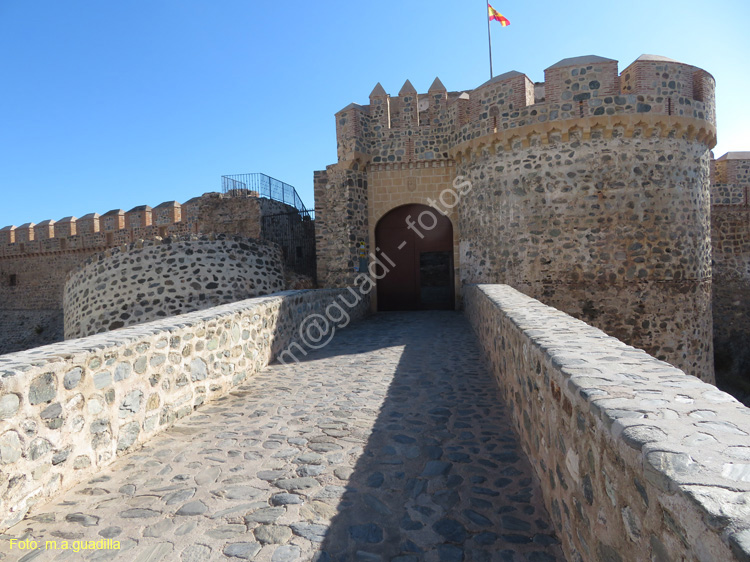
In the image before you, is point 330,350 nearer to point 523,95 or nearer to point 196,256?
point 196,256

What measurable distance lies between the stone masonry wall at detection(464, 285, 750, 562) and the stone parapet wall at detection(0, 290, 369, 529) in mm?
2787

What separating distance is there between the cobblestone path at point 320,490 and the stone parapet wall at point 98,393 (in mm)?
131

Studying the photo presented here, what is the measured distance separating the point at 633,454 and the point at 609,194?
9346 millimetres

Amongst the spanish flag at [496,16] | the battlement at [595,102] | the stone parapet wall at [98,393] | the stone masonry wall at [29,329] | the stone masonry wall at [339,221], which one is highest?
the spanish flag at [496,16]

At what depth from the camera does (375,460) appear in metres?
3.12

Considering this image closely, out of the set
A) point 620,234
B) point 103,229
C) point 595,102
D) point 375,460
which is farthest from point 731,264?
point 103,229

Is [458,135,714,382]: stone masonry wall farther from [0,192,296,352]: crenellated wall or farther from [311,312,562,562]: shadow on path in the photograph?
[0,192,296,352]: crenellated wall

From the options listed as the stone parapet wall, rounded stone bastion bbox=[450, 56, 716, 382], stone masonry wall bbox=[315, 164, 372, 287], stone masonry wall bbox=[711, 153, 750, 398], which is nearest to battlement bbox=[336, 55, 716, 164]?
rounded stone bastion bbox=[450, 56, 716, 382]

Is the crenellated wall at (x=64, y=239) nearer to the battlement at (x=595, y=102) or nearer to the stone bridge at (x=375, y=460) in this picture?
the battlement at (x=595, y=102)

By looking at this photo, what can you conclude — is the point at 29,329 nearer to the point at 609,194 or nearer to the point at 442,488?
the point at 609,194

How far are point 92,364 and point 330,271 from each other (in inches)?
355

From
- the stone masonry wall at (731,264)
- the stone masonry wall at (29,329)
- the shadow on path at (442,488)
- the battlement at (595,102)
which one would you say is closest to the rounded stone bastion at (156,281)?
the shadow on path at (442,488)

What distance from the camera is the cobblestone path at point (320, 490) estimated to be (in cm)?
220

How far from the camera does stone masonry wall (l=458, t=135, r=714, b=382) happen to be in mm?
9305
